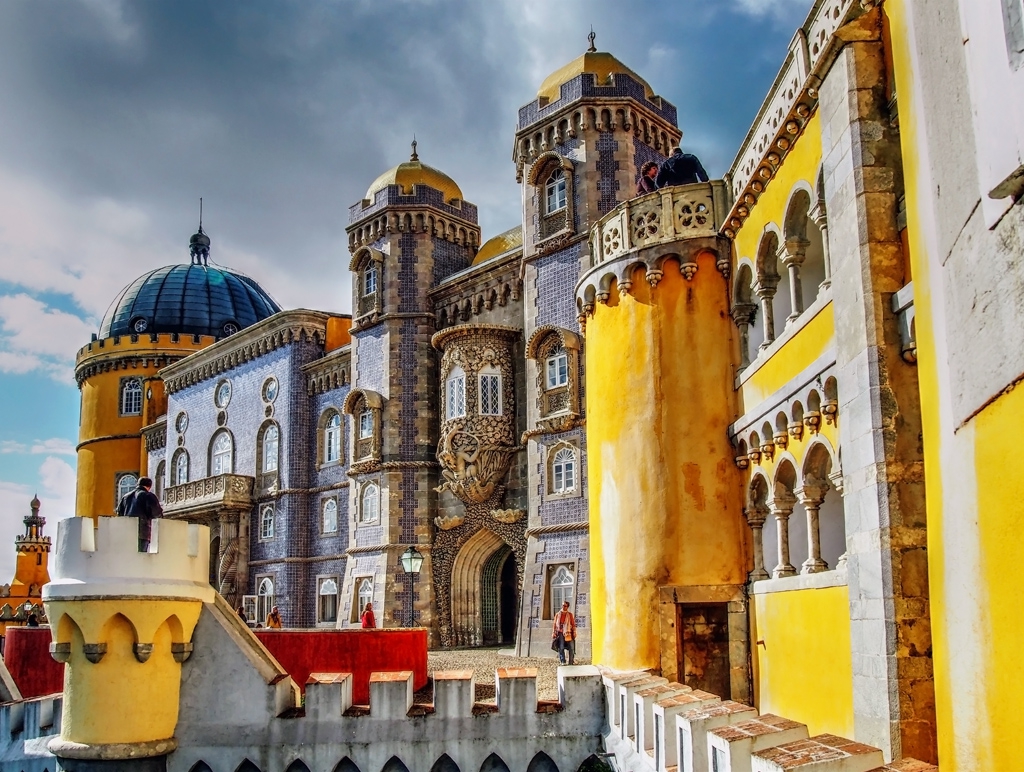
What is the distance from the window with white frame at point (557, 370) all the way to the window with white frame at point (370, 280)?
765 cm

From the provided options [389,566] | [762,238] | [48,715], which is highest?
[762,238]

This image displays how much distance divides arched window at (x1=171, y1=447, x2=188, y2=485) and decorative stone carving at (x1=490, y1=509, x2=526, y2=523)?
61.6ft

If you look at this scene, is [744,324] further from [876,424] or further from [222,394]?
[222,394]

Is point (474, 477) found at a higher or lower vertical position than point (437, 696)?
higher

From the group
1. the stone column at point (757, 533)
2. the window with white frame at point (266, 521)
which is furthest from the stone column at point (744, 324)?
the window with white frame at point (266, 521)

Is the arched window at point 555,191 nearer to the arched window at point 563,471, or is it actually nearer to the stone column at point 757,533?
the arched window at point 563,471

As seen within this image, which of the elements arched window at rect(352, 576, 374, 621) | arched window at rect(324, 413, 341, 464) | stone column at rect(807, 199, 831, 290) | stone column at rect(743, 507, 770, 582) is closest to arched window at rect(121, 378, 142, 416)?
arched window at rect(324, 413, 341, 464)

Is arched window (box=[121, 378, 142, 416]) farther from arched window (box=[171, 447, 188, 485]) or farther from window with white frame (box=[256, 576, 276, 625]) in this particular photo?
window with white frame (box=[256, 576, 276, 625])

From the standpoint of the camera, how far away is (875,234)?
7816 millimetres

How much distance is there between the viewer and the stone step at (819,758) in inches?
221

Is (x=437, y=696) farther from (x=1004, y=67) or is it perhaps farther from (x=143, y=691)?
(x=1004, y=67)

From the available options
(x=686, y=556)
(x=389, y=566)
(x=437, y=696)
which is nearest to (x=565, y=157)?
(x=389, y=566)

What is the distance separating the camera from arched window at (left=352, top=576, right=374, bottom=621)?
1117 inches

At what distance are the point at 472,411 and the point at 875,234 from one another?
715 inches
